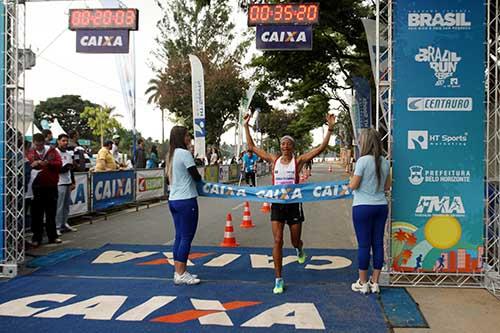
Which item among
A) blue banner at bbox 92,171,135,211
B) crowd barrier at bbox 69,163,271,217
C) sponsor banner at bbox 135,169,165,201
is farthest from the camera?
sponsor banner at bbox 135,169,165,201

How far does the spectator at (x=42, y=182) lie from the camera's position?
8.70 metres

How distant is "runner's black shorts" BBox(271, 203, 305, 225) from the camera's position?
6.11 meters

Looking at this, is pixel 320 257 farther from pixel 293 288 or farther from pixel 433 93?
pixel 433 93

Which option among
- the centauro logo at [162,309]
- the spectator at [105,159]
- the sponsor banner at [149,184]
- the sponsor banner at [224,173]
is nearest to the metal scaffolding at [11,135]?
the centauro logo at [162,309]

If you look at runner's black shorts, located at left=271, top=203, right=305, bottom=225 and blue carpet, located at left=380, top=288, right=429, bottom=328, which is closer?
blue carpet, located at left=380, top=288, right=429, bottom=328

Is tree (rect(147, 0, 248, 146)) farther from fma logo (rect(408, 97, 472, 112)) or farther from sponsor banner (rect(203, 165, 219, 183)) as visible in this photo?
fma logo (rect(408, 97, 472, 112))

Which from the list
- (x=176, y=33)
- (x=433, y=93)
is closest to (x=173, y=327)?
(x=433, y=93)

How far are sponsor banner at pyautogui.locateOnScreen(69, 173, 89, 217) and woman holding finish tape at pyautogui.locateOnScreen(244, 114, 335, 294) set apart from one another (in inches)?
260

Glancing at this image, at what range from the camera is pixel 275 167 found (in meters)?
6.52

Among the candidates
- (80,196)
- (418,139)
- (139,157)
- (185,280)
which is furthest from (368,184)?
(139,157)

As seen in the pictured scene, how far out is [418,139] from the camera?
6.17 meters

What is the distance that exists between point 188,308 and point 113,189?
30.1ft

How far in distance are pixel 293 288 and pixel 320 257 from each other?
190cm

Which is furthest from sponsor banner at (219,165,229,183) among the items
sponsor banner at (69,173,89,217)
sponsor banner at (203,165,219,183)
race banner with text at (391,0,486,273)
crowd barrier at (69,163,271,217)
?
race banner with text at (391,0,486,273)
